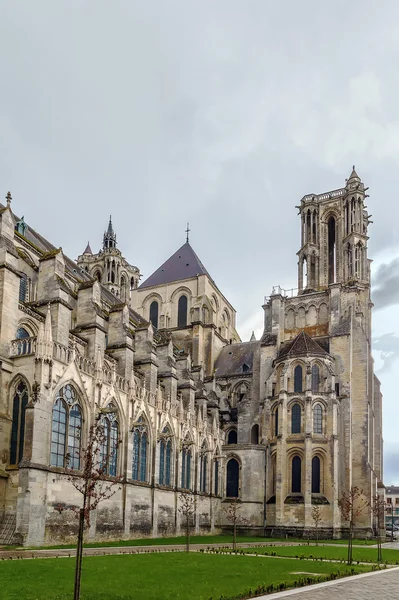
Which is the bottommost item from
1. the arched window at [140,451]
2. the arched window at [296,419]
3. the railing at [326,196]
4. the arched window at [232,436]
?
the arched window at [140,451]

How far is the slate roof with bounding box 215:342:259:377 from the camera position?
71.9 m

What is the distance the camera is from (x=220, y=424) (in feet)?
215

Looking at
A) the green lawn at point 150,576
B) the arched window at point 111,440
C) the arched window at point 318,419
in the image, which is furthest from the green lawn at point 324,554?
the arched window at point 318,419

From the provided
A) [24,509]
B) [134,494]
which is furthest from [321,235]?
[24,509]

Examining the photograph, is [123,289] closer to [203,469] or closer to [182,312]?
[182,312]

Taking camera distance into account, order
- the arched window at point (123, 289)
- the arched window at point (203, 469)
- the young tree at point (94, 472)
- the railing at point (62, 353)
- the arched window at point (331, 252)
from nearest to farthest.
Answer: the young tree at point (94, 472)
the railing at point (62, 353)
the arched window at point (203, 469)
the arched window at point (331, 252)
the arched window at point (123, 289)

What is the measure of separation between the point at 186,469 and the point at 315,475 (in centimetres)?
1203

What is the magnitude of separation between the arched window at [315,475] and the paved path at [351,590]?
35.2m

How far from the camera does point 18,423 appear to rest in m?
34.2

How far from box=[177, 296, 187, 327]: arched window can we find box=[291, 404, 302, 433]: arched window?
76.0 feet

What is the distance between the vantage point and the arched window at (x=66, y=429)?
3503 centimetres

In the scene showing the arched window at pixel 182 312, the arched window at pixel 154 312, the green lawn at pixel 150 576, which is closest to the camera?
the green lawn at pixel 150 576

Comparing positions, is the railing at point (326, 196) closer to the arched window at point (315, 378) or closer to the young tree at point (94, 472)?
the arched window at point (315, 378)

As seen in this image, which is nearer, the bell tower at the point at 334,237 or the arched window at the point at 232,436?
the arched window at the point at 232,436
